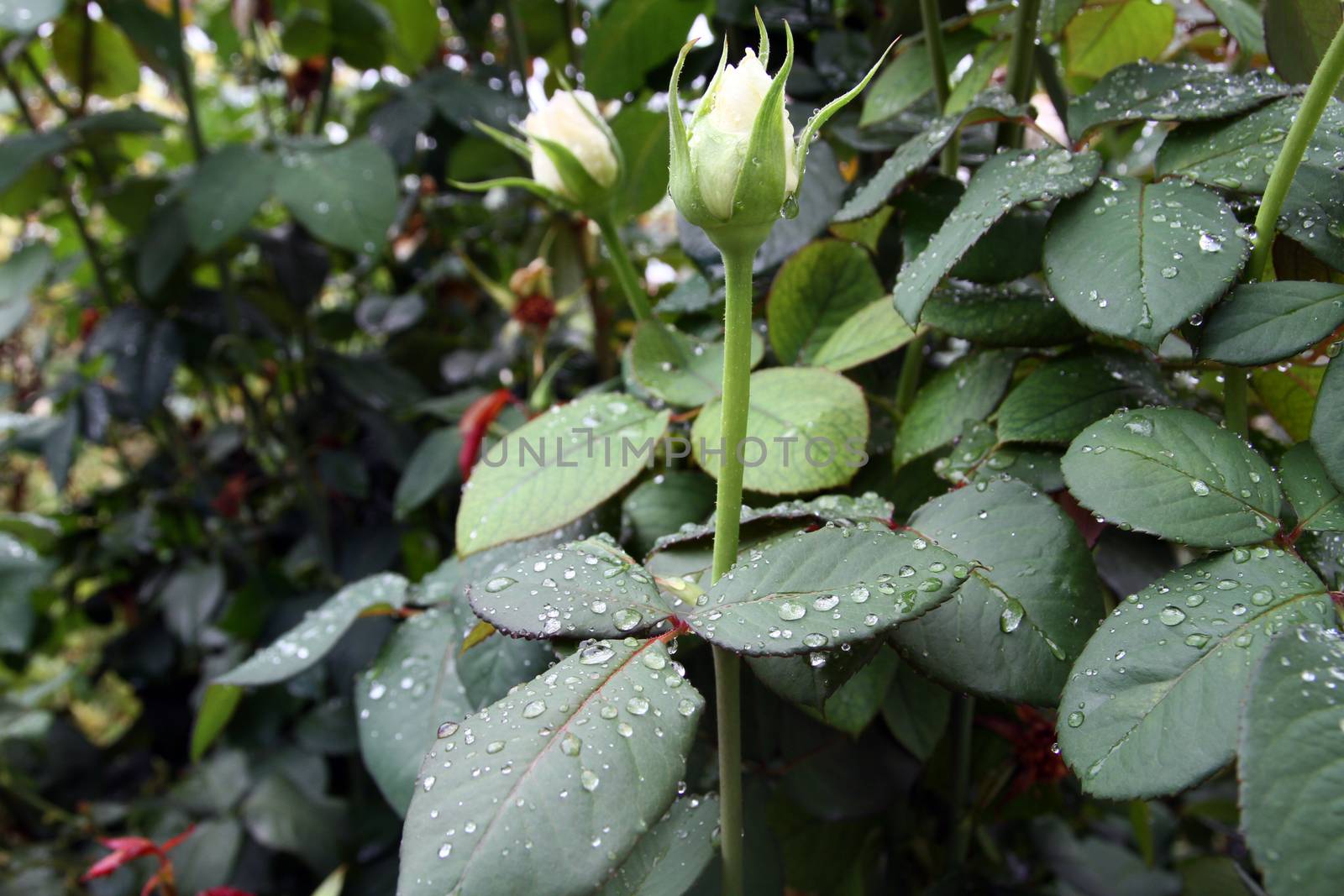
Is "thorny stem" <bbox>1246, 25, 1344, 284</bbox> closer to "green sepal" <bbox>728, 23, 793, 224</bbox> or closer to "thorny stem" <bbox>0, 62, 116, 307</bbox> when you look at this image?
"green sepal" <bbox>728, 23, 793, 224</bbox>

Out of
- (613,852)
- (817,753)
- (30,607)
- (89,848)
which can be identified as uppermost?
(613,852)

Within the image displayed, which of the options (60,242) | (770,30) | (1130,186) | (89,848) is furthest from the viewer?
(60,242)

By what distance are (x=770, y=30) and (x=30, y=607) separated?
1.00m

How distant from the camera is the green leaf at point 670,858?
1.05ft

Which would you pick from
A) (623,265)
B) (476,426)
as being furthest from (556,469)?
(476,426)

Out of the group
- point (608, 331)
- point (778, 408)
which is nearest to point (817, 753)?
point (778, 408)

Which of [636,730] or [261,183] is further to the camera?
[261,183]

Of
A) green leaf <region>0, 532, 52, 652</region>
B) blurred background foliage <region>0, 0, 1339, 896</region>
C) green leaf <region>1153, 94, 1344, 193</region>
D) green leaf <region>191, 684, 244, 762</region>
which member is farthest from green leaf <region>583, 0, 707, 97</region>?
green leaf <region>0, 532, 52, 652</region>

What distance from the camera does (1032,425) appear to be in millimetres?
397

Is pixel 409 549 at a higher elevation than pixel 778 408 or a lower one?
lower

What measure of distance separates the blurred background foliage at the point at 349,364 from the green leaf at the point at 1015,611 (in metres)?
0.10

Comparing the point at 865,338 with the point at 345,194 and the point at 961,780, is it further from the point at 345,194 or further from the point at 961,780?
the point at 345,194

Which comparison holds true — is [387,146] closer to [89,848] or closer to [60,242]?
[60,242]

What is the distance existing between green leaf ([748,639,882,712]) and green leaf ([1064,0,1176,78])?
0.53 metres
